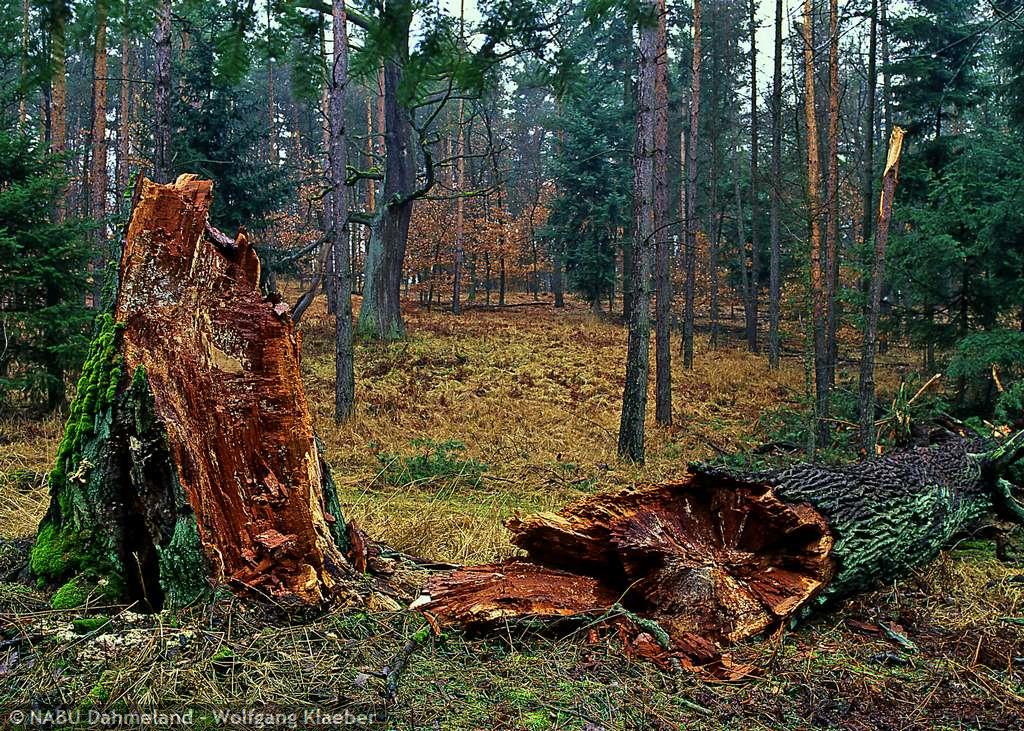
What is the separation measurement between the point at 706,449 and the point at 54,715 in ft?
31.0

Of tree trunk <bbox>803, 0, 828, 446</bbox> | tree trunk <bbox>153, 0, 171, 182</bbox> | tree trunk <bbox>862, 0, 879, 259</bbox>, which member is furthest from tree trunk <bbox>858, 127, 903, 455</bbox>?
tree trunk <bbox>153, 0, 171, 182</bbox>

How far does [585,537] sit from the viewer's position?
3592 millimetres

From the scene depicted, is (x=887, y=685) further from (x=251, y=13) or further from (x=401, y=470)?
(x=401, y=470)

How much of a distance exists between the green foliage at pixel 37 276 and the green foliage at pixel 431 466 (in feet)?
14.5

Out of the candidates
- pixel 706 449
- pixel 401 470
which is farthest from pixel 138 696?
pixel 706 449

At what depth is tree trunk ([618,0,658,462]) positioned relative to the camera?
8570 mm

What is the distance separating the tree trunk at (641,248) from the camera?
8.57 meters

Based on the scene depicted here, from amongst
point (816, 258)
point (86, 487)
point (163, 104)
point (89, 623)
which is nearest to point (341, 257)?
point (163, 104)

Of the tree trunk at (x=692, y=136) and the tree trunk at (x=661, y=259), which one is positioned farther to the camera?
the tree trunk at (x=692, y=136)

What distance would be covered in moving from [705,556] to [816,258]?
10.9 metres

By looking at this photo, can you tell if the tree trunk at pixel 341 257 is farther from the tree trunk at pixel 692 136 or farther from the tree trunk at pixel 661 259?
the tree trunk at pixel 692 136

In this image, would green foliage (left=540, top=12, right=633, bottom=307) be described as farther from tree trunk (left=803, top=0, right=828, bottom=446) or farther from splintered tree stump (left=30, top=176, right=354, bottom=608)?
splintered tree stump (left=30, top=176, right=354, bottom=608)

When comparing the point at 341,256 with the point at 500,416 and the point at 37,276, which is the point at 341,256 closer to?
the point at 500,416

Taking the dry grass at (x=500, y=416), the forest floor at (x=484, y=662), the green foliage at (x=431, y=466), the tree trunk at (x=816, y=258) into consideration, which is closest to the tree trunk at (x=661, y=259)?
the dry grass at (x=500, y=416)
